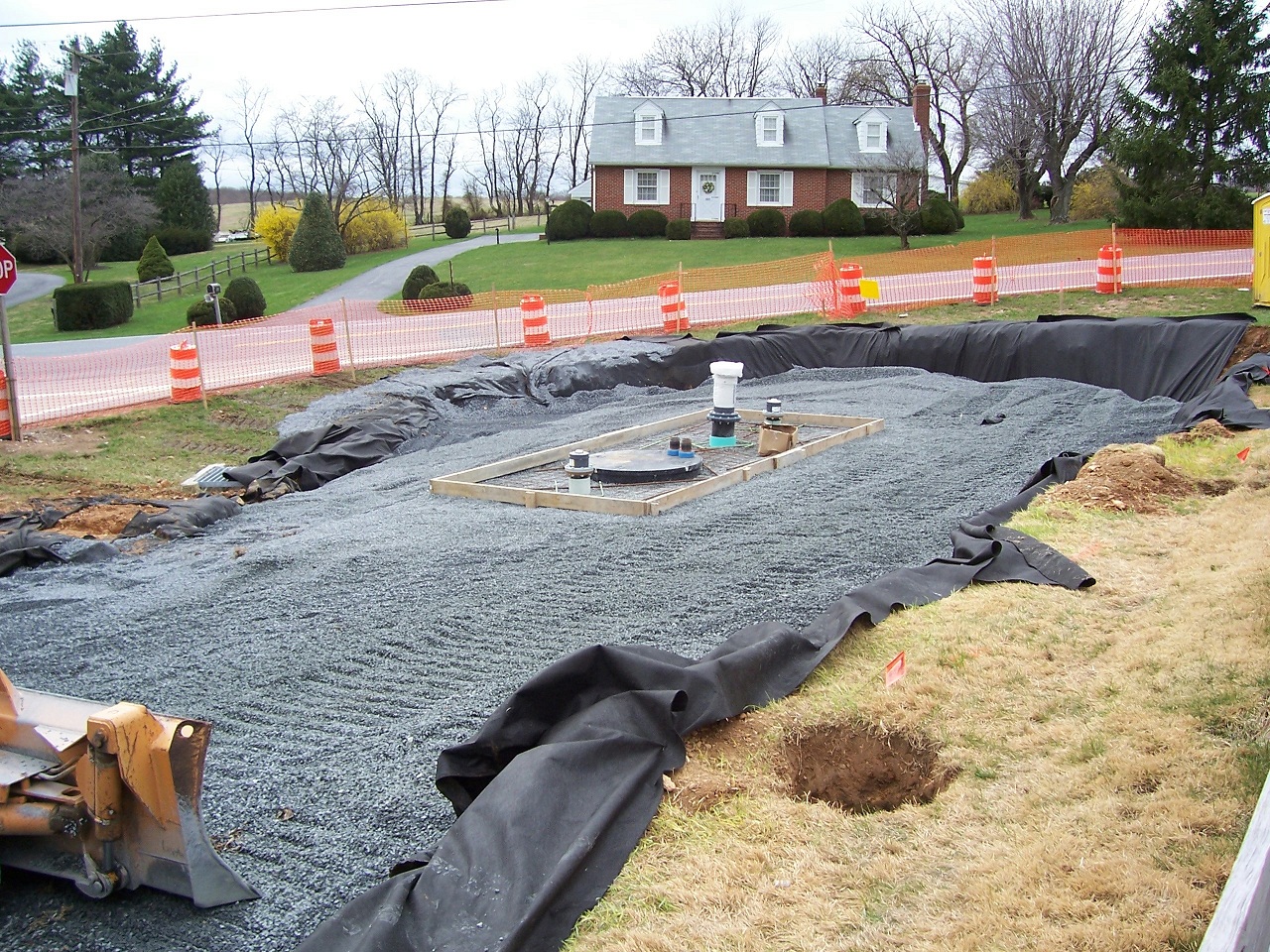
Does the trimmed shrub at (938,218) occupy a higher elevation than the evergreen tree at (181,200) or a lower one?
lower

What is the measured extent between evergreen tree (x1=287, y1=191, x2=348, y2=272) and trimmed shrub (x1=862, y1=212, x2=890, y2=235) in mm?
17670

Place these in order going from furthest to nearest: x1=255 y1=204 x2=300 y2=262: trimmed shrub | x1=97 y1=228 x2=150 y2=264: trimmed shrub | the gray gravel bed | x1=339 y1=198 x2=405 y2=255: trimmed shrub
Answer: x1=339 y1=198 x2=405 y2=255: trimmed shrub → x1=97 y1=228 x2=150 y2=264: trimmed shrub → x1=255 y1=204 x2=300 y2=262: trimmed shrub → the gray gravel bed

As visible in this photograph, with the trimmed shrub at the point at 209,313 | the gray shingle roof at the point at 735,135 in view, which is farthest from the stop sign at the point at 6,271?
the gray shingle roof at the point at 735,135

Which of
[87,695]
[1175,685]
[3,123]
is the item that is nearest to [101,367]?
[87,695]

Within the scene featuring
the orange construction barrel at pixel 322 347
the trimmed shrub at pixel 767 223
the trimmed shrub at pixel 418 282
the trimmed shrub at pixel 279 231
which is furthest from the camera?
the trimmed shrub at pixel 279 231

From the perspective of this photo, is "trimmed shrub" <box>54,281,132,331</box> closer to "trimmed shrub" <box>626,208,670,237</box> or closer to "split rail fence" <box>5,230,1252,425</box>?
"split rail fence" <box>5,230,1252,425</box>

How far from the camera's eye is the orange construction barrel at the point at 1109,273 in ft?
54.9

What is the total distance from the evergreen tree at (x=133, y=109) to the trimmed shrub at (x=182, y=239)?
4529mm

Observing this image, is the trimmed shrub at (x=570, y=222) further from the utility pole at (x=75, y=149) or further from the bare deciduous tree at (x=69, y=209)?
the utility pole at (x=75, y=149)

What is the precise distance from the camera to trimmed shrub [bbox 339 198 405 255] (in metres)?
39.1

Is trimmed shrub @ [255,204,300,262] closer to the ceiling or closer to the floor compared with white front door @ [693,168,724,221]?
closer to the floor

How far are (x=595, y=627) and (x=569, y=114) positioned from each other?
6619 cm

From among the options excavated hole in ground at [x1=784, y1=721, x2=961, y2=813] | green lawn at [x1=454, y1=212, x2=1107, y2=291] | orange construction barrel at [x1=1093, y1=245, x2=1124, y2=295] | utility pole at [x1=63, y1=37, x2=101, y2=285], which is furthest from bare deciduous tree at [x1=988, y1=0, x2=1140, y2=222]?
excavated hole in ground at [x1=784, y1=721, x2=961, y2=813]

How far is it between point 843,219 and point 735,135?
6187mm
